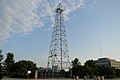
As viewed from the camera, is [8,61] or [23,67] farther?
[8,61]

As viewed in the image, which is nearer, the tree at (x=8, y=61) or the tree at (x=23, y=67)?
the tree at (x=23, y=67)

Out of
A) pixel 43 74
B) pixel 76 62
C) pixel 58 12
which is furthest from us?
pixel 76 62

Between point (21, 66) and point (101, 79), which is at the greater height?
point (21, 66)

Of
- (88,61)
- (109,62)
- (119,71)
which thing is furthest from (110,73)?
(109,62)

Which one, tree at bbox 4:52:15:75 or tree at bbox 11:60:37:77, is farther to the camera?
tree at bbox 4:52:15:75

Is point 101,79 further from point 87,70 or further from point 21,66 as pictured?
point 21,66

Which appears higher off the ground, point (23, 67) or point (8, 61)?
point (8, 61)

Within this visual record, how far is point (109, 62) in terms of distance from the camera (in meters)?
117

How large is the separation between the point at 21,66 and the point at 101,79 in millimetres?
47240

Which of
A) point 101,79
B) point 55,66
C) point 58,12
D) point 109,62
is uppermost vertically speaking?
point 58,12

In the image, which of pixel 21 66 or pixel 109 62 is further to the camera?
pixel 109 62

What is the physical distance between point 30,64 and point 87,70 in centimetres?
2162

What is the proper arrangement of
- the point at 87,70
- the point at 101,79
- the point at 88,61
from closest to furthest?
the point at 101,79 < the point at 87,70 < the point at 88,61

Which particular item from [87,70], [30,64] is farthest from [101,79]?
[30,64]
